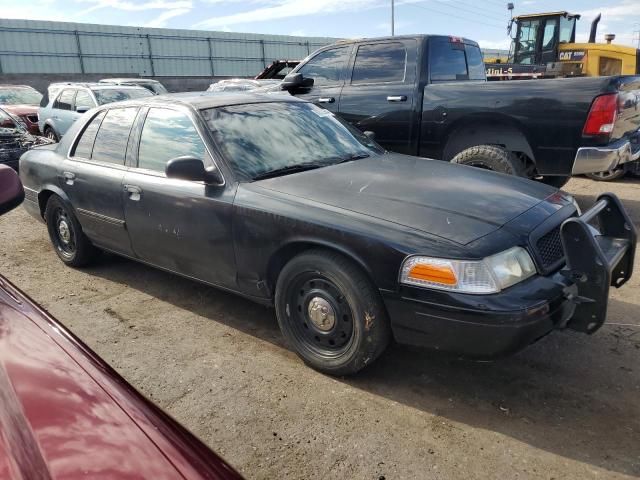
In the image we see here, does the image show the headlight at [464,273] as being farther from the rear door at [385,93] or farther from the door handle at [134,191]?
the rear door at [385,93]

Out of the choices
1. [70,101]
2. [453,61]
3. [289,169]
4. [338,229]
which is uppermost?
[453,61]

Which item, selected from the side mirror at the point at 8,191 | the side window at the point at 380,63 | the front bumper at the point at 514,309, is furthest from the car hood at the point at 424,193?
the side window at the point at 380,63

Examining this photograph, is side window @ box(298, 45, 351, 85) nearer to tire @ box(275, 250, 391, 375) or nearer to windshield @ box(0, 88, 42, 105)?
tire @ box(275, 250, 391, 375)

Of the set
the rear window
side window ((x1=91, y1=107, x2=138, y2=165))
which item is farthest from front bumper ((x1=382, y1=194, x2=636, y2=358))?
the rear window

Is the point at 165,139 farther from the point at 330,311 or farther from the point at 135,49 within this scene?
the point at 135,49

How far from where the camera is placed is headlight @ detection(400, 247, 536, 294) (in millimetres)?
2521

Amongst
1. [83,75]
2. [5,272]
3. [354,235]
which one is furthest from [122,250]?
[83,75]

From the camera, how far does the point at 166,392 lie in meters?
2.97

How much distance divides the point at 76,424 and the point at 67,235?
4.13 m

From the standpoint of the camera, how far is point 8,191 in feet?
6.59

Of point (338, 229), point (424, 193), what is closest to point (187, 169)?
point (338, 229)

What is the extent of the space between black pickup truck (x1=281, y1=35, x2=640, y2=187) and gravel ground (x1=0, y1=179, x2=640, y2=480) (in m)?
1.67

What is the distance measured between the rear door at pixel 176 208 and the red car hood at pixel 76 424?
1.86m

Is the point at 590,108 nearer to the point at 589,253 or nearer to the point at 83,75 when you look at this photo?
the point at 589,253
